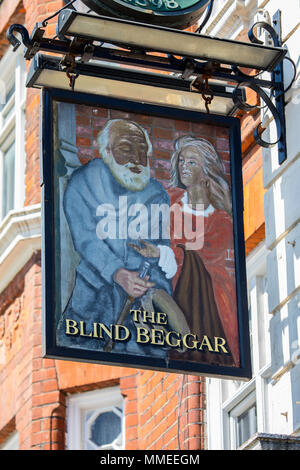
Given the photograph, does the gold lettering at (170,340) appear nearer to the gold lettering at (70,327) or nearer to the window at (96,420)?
the gold lettering at (70,327)

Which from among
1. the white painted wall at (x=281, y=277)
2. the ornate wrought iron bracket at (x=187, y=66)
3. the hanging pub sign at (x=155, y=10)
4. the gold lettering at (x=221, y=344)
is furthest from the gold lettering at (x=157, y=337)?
the hanging pub sign at (x=155, y=10)

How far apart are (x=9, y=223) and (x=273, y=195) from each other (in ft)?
18.2

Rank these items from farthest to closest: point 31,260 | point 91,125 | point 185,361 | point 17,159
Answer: point 17,159
point 31,260
point 91,125
point 185,361

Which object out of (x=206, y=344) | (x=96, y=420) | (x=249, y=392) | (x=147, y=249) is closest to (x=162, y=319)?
(x=206, y=344)

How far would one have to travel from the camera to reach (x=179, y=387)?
499 inches

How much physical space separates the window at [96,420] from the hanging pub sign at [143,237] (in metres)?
4.82

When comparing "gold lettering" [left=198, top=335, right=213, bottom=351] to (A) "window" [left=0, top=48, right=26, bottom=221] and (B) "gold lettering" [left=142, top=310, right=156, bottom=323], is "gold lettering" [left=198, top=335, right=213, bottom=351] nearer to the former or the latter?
(B) "gold lettering" [left=142, top=310, right=156, bottom=323]

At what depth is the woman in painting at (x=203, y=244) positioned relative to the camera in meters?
9.56

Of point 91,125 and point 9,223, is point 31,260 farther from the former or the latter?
point 91,125

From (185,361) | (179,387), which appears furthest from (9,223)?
(185,361)

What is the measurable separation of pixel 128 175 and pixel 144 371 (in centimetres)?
439

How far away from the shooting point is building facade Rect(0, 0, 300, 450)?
1000 centimetres

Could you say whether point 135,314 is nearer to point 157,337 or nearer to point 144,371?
point 157,337

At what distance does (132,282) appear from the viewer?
31.2 ft
